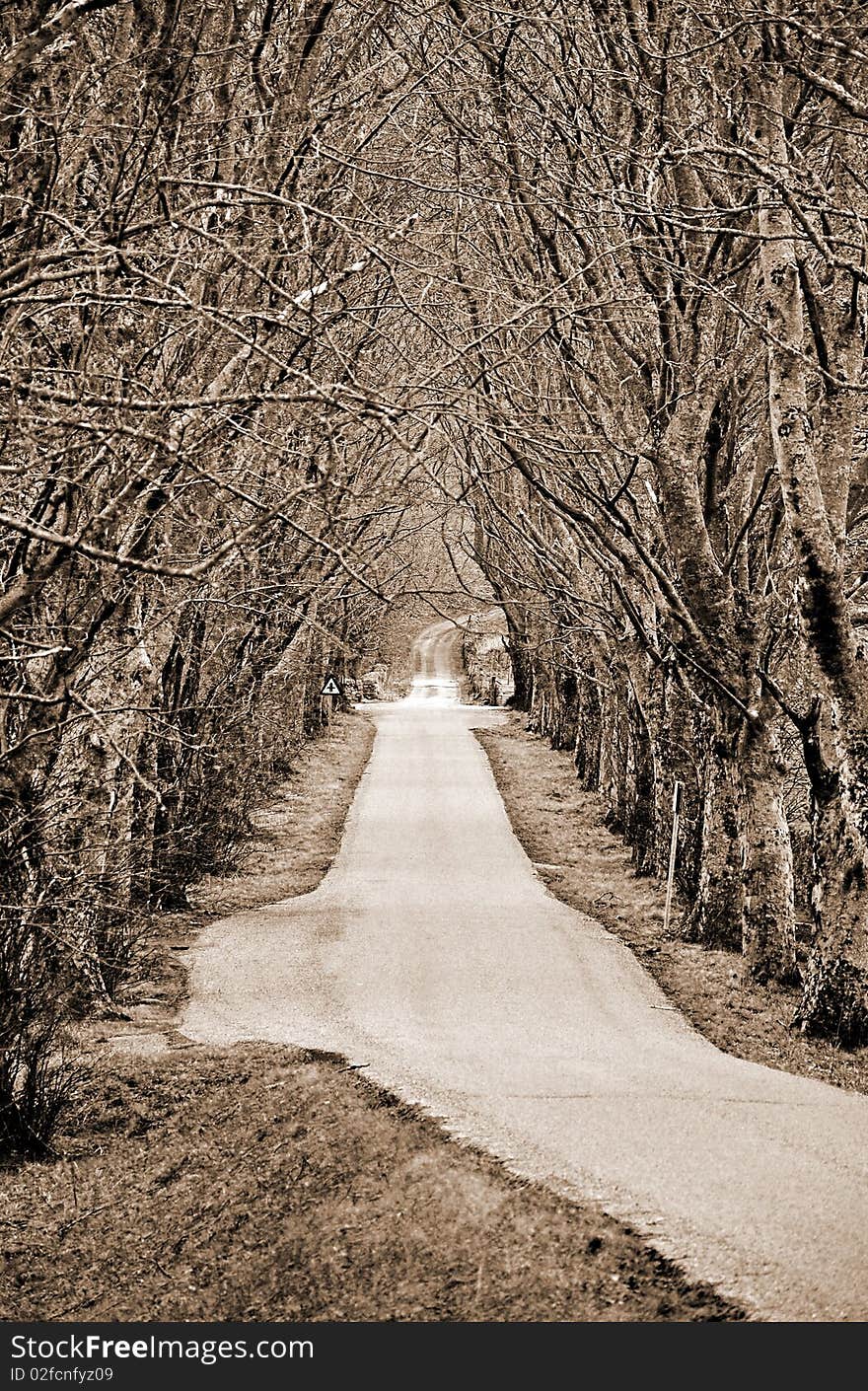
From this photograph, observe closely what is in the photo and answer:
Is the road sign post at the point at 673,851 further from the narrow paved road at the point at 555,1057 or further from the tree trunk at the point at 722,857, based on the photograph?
the narrow paved road at the point at 555,1057

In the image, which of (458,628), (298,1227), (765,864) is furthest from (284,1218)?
(765,864)

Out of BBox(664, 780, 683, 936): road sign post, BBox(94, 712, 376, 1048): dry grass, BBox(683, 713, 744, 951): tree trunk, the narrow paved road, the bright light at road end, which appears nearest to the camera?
the narrow paved road

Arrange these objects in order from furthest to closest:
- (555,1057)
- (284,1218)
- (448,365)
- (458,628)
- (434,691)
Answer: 1. (434,691)
2. (458,628)
3. (555,1057)
4. (284,1218)
5. (448,365)

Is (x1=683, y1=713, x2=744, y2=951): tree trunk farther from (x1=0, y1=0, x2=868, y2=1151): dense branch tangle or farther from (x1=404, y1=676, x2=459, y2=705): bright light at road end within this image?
(x1=404, y1=676, x2=459, y2=705): bright light at road end

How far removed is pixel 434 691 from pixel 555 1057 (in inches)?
1810

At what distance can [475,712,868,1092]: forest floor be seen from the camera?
9.54 metres

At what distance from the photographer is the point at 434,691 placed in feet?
181

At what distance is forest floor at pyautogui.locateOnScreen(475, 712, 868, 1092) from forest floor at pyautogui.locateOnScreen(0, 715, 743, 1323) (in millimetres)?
3096

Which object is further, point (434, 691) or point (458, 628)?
point (434, 691)

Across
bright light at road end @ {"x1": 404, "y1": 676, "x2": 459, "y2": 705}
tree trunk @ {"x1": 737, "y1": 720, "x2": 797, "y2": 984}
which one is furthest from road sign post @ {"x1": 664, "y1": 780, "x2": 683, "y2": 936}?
bright light at road end @ {"x1": 404, "y1": 676, "x2": 459, "y2": 705}

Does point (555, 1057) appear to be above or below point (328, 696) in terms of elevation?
below

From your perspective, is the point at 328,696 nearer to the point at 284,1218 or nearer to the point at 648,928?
the point at 648,928

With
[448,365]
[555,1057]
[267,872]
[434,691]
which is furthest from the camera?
[434,691]

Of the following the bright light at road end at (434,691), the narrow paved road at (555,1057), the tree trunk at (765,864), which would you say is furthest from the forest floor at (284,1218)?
the bright light at road end at (434,691)
